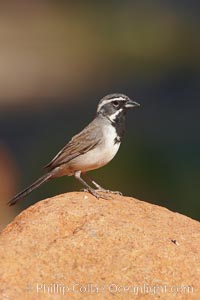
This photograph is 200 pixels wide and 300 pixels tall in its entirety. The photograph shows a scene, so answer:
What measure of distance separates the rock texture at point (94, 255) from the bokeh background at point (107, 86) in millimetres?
7673

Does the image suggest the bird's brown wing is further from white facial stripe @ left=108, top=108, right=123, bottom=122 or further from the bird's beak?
the bird's beak

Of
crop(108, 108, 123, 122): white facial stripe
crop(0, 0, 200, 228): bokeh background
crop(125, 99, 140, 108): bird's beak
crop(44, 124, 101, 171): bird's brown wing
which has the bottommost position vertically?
crop(0, 0, 200, 228): bokeh background

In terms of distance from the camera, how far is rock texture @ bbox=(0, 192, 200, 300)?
28.5 feet

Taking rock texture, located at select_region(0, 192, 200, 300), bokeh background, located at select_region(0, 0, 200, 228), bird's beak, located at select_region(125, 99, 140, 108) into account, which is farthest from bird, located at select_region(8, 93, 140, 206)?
bokeh background, located at select_region(0, 0, 200, 228)

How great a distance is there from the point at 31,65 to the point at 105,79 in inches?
143

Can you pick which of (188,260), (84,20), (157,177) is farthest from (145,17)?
(188,260)

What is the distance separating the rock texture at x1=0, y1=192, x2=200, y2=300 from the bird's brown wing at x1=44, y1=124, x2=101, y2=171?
171 centimetres

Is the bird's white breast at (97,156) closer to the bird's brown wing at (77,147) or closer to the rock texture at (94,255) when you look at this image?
the bird's brown wing at (77,147)

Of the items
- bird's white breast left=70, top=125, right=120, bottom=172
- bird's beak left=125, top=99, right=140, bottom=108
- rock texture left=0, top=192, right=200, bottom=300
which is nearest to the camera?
rock texture left=0, top=192, right=200, bottom=300

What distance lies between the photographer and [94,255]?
29.3ft

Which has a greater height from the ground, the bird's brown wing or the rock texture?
the bird's brown wing

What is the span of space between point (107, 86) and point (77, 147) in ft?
85.3

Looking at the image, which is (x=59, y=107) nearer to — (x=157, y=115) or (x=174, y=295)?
(x=157, y=115)

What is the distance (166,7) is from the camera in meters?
48.3
